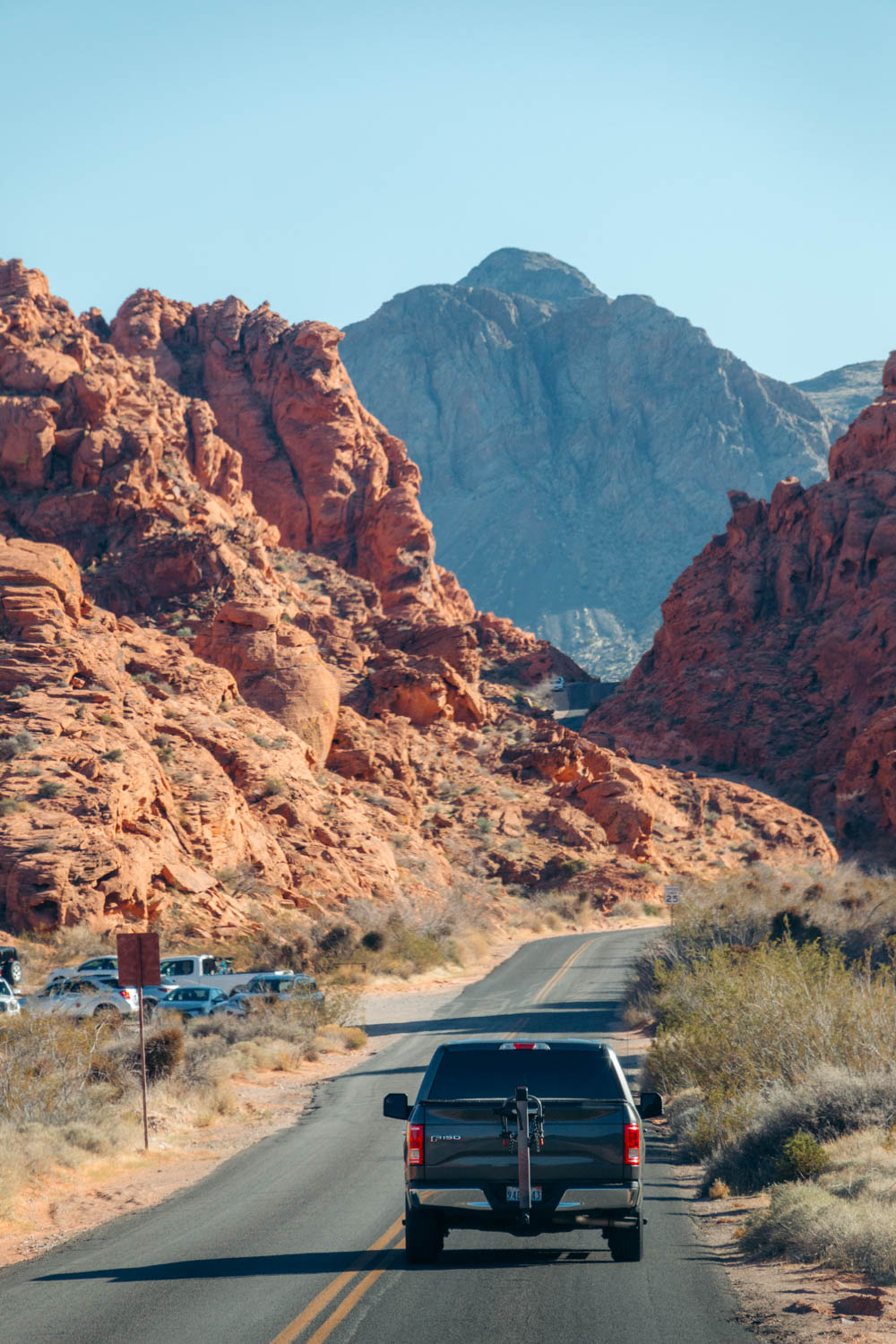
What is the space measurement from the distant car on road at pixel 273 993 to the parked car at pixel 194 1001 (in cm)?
28

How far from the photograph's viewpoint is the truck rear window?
10719mm

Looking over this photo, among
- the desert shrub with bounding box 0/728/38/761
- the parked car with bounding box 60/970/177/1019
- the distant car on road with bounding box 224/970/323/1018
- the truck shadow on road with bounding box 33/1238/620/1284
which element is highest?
the desert shrub with bounding box 0/728/38/761

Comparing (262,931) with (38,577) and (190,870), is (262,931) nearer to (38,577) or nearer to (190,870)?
(190,870)

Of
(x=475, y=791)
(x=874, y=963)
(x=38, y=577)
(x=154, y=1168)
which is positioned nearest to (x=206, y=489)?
(x=475, y=791)

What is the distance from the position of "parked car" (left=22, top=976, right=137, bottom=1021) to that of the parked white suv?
174mm

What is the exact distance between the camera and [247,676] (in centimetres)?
5953

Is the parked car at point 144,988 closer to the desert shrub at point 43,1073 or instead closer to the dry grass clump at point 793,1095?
the desert shrub at point 43,1073

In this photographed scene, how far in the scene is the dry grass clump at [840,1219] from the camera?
423 inches

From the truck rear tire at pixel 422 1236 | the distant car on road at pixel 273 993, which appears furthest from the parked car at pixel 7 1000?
the truck rear tire at pixel 422 1236

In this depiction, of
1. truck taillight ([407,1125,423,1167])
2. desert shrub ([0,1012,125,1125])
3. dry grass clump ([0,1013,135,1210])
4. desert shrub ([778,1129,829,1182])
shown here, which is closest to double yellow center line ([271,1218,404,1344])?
truck taillight ([407,1125,423,1167])

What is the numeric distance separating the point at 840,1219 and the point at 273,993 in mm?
20216

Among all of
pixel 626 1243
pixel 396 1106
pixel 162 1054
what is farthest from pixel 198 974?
pixel 626 1243

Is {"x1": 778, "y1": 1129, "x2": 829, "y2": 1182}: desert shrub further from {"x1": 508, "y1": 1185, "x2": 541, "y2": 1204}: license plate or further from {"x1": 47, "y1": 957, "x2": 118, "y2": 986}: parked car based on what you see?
{"x1": 47, "y1": 957, "x2": 118, "y2": 986}: parked car

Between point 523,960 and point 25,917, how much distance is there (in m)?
17.3
